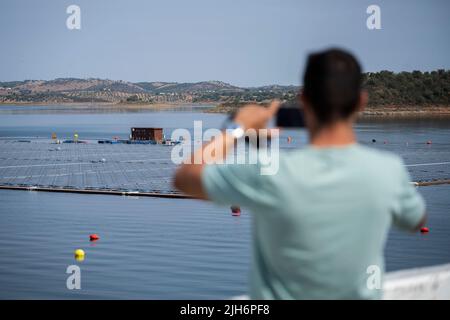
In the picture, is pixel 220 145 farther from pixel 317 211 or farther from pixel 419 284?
pixel 419 284

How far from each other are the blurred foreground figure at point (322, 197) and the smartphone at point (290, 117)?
0.44 ft

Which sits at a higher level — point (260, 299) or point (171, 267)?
point (260, 299)

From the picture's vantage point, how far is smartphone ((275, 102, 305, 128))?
11.1 ft

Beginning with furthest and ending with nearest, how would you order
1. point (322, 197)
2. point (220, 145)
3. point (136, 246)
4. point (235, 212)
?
point (235, 212) < point (136, 246) < point (220, 145) < point (322, 197)

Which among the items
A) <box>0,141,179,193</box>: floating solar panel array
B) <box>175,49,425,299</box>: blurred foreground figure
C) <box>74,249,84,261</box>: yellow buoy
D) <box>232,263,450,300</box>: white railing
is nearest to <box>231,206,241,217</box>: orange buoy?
<box>0,141,179,193</box>: floating solar panel array

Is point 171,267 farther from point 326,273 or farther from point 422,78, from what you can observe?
point 422,78

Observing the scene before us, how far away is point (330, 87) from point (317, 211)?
45 centimetres

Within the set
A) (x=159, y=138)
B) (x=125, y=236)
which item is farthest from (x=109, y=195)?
(x=159, y=138)

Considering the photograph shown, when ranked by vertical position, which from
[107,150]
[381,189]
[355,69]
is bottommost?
[107,150]

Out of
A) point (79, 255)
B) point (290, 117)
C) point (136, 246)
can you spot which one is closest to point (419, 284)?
point (290, 117)

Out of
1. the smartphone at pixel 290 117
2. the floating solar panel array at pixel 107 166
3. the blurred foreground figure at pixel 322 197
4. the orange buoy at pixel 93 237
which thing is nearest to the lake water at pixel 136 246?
the orange buoy at pixel 93 237

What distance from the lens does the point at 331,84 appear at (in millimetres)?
3182

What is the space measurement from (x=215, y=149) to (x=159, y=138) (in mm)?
72732

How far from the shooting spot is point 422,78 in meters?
200
